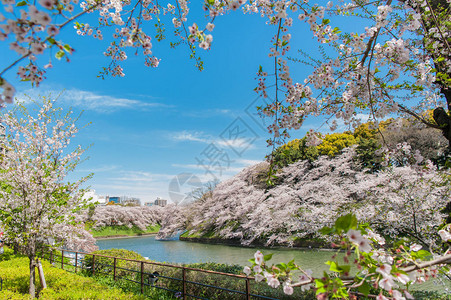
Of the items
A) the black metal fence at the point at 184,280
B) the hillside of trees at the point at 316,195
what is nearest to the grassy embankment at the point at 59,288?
the black metal fence at the point at 184,280

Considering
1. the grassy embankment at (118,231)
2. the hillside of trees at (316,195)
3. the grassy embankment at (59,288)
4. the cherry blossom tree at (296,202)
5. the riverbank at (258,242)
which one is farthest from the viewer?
the grassy embankment at (118,231)

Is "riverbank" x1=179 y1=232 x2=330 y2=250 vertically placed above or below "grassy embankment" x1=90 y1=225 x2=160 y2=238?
above

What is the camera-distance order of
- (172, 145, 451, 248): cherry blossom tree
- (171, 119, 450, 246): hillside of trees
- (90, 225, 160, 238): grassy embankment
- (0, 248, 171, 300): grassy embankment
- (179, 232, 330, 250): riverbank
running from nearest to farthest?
(0, 248, 171, 300): grassy embankment
(171, 119, 450, 246): hillside of trees
(172, 145, 451, 248): cherry blossom tree
(179, 232, 330, 250): riverbank
(90, 225, 160, 238): grassy embankment

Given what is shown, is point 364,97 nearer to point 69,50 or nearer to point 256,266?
point 256,266

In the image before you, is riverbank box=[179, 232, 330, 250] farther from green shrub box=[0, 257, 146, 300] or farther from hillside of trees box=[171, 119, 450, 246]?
green shrub box=[0, 257, 146, 300]

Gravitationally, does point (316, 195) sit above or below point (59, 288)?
above

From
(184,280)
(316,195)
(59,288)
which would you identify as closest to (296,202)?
(316,195)

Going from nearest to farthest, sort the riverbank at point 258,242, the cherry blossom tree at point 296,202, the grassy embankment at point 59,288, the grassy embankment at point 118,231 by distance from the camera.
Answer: the grassy embankment at point 59,288
the cherry blossom tree at point 296,202
the riverbank at point 258,242
the grassy embankment at point 118,231

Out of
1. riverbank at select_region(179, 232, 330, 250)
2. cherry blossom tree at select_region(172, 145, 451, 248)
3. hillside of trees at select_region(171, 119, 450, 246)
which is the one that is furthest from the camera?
riverbank at select_region(179, 232, 330, 250)

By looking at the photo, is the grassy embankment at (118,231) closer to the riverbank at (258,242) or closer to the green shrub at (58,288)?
the riverbank at (258,242)

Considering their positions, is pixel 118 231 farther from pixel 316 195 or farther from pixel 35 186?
pixel 35 186

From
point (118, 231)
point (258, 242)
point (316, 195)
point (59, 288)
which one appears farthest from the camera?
point (118, 231)

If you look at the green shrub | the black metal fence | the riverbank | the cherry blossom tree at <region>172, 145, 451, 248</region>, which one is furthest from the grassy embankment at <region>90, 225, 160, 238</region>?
the green shrub

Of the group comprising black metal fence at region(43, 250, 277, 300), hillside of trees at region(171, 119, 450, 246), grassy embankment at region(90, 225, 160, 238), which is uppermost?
hillside of trees at region(171, 119, 450, 246)
